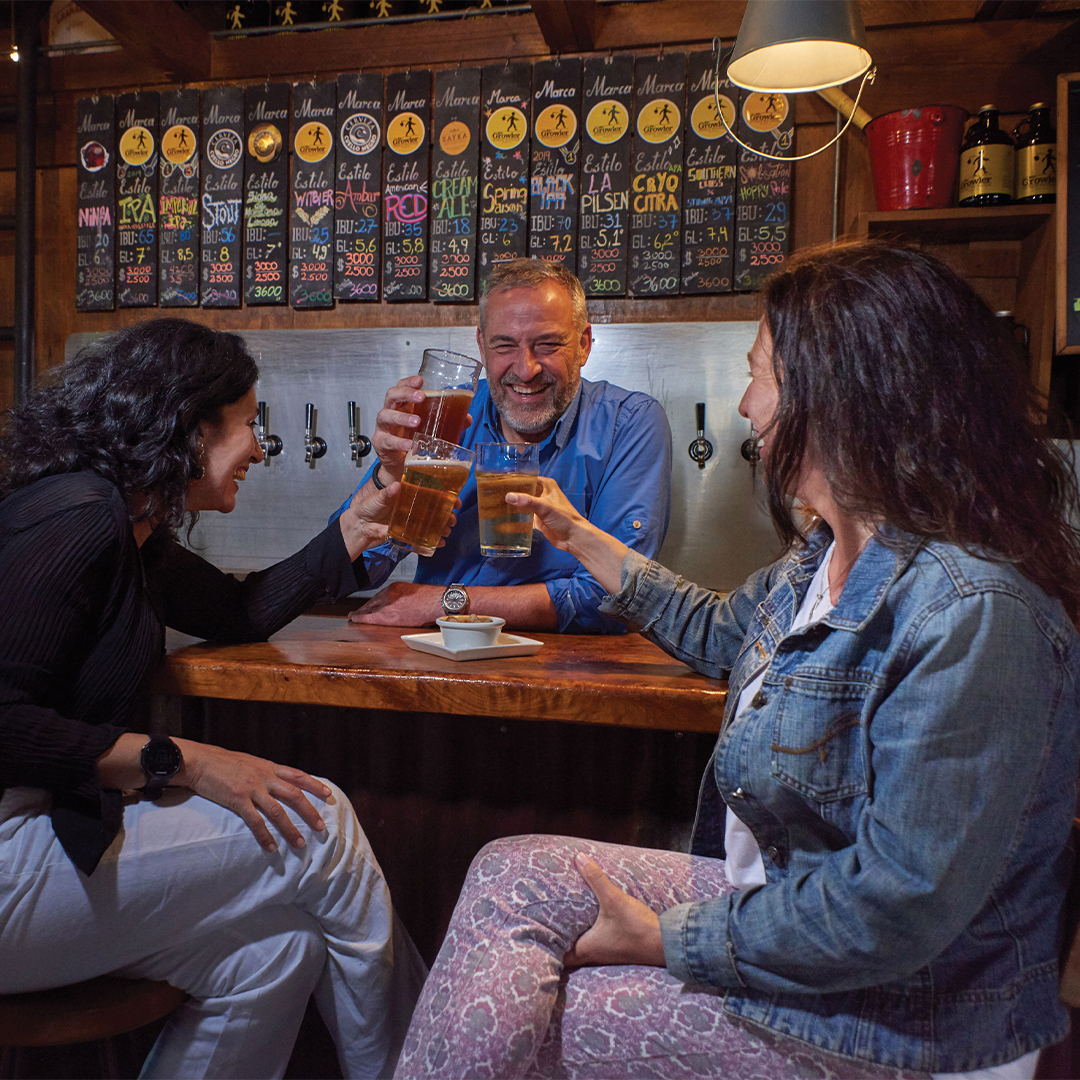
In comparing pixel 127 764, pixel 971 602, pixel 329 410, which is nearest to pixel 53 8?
pixel 329 410

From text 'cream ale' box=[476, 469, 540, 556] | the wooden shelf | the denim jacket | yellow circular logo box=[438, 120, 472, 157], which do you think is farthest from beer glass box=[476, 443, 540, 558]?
yellow circular logo box=[438, 120, 472, 157]

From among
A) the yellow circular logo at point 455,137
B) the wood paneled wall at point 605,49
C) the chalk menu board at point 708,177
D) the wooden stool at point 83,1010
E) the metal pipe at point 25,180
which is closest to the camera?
the wooden stool at point 83,1010

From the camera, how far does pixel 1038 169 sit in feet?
9.64

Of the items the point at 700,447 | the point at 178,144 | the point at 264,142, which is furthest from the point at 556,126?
the point at 178,144

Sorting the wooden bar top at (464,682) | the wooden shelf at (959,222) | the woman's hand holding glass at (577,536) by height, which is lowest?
the wooden bar top at (464,682)

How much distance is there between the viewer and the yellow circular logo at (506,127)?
3594 millimetres

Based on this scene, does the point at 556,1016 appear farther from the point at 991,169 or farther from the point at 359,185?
the point at 359,185

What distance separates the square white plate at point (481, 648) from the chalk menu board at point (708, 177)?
212cm

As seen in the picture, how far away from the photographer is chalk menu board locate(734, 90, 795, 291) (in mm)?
3359

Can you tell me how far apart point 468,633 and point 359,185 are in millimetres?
2677

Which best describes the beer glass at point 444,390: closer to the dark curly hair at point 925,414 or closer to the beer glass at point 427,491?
the beer glass at point 427,491

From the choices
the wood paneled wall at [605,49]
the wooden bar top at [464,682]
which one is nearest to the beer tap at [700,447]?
the wood paneled wall at [605,49]

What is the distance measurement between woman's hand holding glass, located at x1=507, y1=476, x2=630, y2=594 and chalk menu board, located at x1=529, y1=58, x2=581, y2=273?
205 centimetres

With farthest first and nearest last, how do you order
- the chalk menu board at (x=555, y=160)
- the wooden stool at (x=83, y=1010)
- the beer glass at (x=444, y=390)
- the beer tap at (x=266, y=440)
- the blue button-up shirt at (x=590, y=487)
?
the beer tap at (x=266, y=440) < the chalk menu board at (x=555, y=160) < the blue button-up shirt at (x=590, y=487) < the beer glass at (x=444, y=390) < the wooden stool at (x=83, y=1010)
